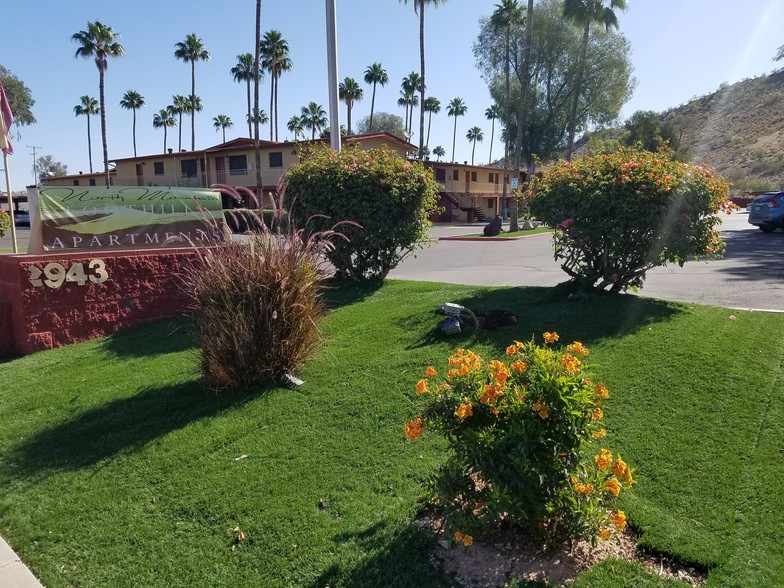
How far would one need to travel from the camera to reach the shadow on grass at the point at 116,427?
4562 mm

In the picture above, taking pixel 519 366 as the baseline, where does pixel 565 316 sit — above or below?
below

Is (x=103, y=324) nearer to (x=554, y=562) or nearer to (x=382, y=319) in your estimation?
(x=382, y=319)

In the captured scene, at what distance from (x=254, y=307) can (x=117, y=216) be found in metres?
4.98

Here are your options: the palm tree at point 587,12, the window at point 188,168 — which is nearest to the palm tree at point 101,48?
the window at point 188,168

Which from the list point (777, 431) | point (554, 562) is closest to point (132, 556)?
point (554, 562)

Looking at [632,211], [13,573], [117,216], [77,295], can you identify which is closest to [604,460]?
[13,573]

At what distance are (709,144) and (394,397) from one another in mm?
99858

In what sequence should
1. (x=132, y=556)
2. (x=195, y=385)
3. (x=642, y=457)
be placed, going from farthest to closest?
(x=195, y=385), (x=642, y=457), (x=132, y=556)

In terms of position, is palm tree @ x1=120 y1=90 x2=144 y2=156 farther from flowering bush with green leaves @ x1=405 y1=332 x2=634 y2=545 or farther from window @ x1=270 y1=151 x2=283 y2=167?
flowering bush with green leaves @ x1=405 y1=332 x2=634 y2=545

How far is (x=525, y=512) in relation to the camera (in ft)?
9.25

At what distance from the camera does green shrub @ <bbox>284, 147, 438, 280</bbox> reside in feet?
28.6

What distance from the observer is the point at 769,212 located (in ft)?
68.4

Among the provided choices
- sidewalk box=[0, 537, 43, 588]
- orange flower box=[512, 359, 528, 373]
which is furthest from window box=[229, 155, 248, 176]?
orange flower box=[512, 359, 528, 373]

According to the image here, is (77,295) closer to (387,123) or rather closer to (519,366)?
(519,366)
